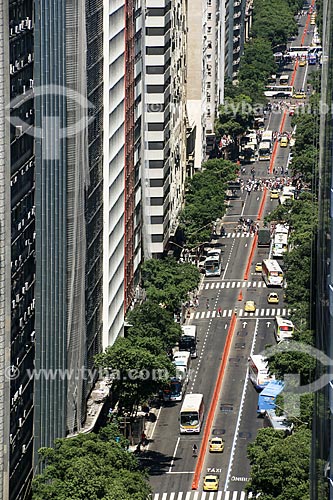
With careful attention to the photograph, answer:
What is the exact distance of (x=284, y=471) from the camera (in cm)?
14075

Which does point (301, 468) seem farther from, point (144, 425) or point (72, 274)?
point (144, 425)

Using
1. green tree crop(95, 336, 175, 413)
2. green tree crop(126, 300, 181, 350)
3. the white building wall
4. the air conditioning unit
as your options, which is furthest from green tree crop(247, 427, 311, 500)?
green tree crop(126, 300, 181, 350)

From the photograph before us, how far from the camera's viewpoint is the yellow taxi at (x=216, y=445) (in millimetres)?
170625

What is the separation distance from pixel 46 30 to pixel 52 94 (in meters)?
5.06

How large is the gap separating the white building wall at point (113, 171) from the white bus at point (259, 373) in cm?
1477

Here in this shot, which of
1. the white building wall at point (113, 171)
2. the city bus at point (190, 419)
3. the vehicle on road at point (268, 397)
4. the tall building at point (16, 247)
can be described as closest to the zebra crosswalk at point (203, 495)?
the city bus at point (190, 419)

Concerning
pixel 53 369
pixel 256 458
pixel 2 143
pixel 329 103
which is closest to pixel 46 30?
pixel 2 143

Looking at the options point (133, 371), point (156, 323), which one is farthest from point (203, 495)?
point (156, 323)

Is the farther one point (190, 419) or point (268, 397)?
point (268, 397)

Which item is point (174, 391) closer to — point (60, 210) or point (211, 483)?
point (211, 483)

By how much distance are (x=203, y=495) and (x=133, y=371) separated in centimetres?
1393

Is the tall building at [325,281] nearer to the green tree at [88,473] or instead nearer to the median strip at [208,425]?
the green tree at [88,473]

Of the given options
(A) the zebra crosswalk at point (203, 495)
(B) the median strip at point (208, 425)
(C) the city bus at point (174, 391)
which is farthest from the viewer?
(C) the city bus at point (174, 391)

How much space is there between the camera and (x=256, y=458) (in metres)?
146
